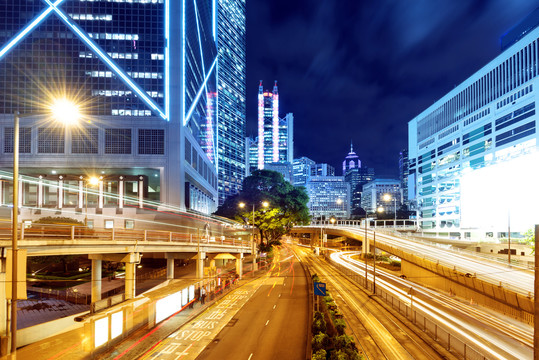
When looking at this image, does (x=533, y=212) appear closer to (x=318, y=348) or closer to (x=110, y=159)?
(x=318, y=348)

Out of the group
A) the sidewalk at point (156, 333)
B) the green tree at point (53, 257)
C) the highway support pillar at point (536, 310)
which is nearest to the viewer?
the highway support pillar at point (536, 310)

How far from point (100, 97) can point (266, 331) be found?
6506cm

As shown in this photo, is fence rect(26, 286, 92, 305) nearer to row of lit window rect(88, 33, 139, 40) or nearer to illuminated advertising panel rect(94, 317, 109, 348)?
illuminated advertising panel rect(94, 317, 109, 348)

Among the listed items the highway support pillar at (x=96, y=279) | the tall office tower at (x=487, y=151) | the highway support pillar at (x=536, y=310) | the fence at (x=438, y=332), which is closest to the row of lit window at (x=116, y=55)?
the highway support pillar at (x=96, y=279)

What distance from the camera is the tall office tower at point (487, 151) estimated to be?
2758 inches

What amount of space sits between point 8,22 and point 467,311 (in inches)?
3708

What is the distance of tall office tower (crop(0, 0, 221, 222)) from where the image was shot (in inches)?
2616

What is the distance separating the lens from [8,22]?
6819 cm

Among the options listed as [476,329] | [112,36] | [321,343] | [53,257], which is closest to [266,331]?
[321,343]

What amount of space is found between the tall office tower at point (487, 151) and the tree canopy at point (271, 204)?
40273 mm

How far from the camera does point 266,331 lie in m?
23.8

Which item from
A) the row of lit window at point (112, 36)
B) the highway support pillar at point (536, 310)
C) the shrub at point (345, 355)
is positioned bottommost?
the shrub at point (345, 355)

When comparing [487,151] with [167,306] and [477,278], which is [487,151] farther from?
[167,306]

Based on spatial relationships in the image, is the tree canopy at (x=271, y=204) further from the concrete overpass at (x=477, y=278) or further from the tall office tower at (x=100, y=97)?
the concrete overpass at (x=477, y=278)
